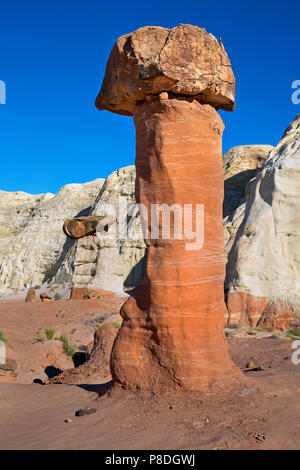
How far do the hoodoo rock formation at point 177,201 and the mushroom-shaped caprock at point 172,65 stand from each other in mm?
11

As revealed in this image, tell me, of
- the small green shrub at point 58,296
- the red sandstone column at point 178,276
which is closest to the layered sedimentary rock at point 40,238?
the small green shrub at point 58,296

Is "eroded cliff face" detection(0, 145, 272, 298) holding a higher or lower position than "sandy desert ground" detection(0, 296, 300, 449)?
higher

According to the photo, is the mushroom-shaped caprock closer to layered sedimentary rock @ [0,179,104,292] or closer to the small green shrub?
the small green shrub

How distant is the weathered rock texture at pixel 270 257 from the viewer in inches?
410

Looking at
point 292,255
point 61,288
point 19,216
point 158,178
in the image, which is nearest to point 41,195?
point 19,216

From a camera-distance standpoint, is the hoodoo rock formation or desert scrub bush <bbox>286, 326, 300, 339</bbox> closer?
the hoodoo rock formation

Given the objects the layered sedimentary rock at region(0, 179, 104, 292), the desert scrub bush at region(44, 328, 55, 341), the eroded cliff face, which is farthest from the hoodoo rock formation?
the layered sedimentary rock at region(0, 179, 104, 292)

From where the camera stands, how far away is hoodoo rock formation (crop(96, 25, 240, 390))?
4.43 meters

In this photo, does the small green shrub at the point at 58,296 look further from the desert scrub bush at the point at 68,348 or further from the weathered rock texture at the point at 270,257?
the weathered rock texture at the point at 270,257

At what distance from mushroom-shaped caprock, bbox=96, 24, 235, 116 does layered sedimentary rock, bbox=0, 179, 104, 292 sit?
22.6 metres

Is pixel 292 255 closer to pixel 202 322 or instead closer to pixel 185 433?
pixel 202 322

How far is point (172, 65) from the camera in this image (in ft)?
14.5

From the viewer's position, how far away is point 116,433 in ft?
11.6
